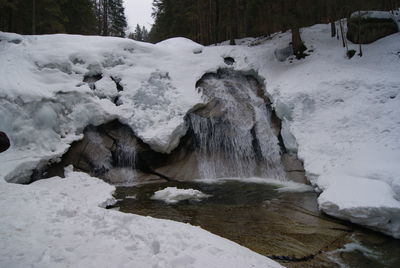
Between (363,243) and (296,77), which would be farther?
(296,77)

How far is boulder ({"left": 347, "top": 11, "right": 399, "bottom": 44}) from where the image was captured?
49.6 feet

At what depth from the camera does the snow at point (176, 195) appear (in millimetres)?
8914

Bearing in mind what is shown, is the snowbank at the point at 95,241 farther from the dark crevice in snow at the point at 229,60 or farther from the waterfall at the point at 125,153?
the dark crevice in snow at the point at 229,60

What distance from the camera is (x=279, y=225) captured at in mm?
6820

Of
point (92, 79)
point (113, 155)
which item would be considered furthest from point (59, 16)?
point (113, 155)

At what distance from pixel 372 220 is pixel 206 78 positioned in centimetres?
981

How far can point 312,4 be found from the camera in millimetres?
15680

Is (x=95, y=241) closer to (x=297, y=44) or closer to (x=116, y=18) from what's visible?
(x=297, y=44)

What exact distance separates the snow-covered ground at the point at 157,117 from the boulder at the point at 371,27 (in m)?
0.54

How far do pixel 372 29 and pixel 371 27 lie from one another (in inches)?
6.5

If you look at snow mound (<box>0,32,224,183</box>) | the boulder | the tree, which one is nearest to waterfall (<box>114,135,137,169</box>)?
snow mound (<box>0,32,224,183</box>)

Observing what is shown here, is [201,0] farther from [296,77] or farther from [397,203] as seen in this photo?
[397,203]

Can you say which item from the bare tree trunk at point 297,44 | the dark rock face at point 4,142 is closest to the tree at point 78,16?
the dark rock face at point 4,142

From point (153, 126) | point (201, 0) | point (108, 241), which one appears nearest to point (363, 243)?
point (108, 241)
